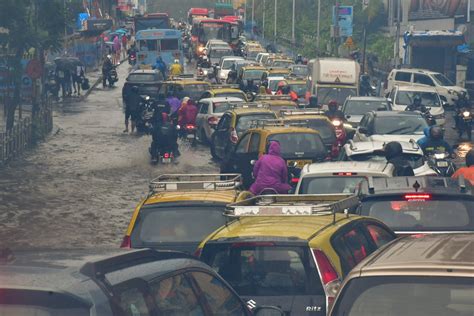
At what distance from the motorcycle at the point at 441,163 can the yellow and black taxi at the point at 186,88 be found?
21307 mm

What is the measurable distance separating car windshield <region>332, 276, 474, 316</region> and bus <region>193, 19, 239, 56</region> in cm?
8287

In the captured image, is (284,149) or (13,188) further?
(13,188)

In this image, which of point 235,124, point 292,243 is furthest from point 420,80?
point 292,243

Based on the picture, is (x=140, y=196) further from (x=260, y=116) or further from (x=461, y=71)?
(x=461, y=71)

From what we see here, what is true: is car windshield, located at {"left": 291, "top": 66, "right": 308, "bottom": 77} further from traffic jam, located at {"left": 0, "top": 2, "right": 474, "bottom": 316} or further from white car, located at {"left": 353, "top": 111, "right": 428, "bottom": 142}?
white car, located at {"left": 353, "top": 111, "right": 428, "bottom": 142}

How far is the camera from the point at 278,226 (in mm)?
9414

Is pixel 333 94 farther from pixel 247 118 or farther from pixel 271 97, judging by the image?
pixel 247 118

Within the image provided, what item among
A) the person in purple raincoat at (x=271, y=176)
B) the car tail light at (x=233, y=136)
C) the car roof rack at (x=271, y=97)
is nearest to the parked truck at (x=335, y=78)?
the car roof rack at (x=271, y=97)

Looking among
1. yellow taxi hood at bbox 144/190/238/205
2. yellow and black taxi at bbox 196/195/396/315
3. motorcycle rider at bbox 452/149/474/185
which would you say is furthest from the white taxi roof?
yellow and black taxi at bbox 196/195/396/315

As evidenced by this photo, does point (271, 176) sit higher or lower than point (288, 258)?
lower

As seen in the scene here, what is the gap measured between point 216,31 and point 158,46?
2010 cm

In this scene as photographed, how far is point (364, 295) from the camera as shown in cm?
615

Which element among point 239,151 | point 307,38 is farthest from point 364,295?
point 307,38

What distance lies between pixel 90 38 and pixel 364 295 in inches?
2736
